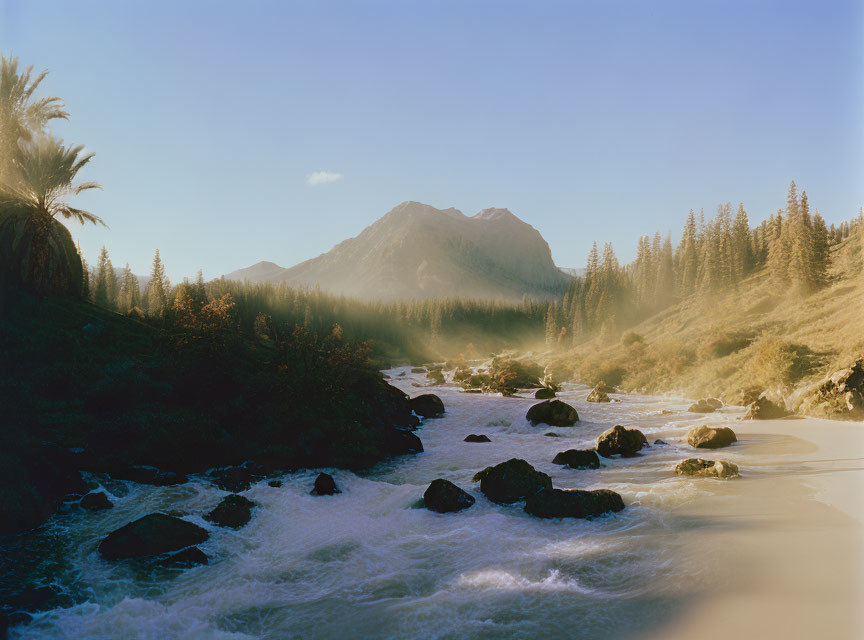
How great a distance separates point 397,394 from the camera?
27.9 metres

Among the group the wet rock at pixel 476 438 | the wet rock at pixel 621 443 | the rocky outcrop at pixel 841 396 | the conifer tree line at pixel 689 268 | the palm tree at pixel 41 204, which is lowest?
the wet rock at pixel 476 438

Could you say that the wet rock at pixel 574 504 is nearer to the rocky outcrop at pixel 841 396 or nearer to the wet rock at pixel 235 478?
the wet rock at pixel 235 478

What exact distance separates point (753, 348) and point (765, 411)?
1693 cm

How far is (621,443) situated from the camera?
19.1 meters

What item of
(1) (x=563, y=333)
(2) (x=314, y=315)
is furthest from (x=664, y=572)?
(2) (x=314, y=315)

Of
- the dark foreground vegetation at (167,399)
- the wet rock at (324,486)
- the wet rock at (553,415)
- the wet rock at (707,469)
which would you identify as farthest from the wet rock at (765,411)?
the wet rock at (324,486)

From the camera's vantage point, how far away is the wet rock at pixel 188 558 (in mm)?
9875

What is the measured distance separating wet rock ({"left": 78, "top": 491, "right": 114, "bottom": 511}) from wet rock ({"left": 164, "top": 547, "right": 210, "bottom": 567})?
3629 millimetres

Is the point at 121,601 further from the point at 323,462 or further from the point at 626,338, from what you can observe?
the point at 626,338

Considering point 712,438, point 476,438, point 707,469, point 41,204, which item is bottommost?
point 476,438

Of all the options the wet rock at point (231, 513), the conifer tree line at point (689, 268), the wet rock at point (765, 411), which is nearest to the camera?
the wet rock at point (231, 513)

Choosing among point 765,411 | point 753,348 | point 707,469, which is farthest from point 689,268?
point 707,469

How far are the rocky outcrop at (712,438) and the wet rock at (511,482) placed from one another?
9373mm

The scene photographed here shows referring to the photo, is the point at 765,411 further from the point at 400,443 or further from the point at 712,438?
the point at 400,443
